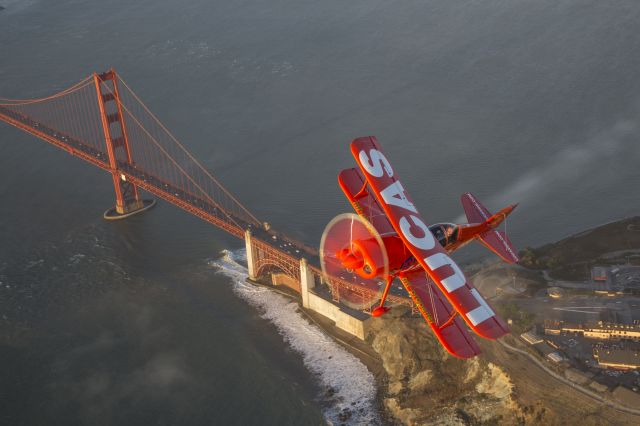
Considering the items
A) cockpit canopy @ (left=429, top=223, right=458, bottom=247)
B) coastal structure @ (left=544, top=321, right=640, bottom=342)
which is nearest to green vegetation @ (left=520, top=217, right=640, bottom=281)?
coastal structure @ (left=544, top=321, right=640, bottom=342)

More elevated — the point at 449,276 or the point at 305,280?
the point at 305,280

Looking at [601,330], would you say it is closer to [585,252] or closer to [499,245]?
[499,245]

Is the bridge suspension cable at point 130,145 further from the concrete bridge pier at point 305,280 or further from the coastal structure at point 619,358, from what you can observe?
the coastal structure at point 619,358

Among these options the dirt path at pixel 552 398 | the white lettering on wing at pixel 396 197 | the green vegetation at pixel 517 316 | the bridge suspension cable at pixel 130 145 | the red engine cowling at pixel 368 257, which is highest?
the bridge suspension cable at pixel 130 145

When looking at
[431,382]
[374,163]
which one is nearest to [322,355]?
[431,382]

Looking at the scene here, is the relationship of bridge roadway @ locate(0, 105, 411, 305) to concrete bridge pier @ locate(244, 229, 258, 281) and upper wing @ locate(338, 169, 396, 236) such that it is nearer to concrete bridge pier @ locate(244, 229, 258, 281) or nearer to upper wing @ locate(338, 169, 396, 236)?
concrete bridge pier @ locate(244, 229, 258, 281)

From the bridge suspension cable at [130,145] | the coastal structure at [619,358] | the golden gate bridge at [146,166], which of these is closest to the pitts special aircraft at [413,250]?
the coastal structure at [619,358]
